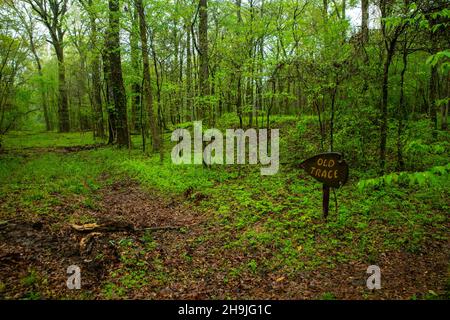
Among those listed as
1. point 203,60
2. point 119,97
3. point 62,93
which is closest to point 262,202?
point 203,60

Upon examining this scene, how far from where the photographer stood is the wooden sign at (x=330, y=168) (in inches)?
232

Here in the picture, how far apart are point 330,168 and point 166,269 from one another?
4085 millimetres

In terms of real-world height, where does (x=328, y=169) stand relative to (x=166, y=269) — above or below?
above

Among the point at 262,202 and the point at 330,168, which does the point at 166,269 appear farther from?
the point at 330,168

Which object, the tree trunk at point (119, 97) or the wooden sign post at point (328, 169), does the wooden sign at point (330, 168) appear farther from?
the tree trunk at point (119, 97)

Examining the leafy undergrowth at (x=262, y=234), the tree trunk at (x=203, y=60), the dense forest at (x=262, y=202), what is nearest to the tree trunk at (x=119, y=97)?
the dense forest at (x=262, y=202)

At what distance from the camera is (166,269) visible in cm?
492

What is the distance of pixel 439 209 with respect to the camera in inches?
254

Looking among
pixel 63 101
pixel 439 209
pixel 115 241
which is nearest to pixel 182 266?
pixel 115 241

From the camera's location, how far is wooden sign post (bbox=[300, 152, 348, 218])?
232 inches

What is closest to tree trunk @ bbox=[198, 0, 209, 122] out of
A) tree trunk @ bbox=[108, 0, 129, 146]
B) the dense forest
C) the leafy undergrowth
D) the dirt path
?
the dense forest
